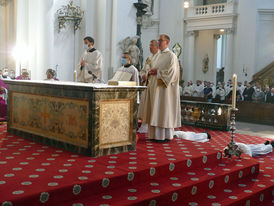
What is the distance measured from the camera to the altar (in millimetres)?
4457

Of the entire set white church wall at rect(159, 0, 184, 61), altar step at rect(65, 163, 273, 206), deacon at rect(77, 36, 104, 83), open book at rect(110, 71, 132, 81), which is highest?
white church wall at rect(159, 0, 184, 61)

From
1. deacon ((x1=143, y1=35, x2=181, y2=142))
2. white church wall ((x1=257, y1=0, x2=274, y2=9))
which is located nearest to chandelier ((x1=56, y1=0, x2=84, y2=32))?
deacon ((x1=143, y1=35, x2=181, y2=142))

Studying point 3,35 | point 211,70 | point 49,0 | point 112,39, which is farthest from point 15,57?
point 211,70

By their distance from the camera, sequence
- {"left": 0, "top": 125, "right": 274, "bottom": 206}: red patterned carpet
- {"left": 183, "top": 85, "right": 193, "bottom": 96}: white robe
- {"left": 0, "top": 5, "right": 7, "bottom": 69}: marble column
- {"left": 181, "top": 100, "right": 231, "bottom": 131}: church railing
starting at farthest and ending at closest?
1. {"left": 183, "top": 85, "right": 193, "bottom": 96}: white robe
2. {"left": 0, "top": 5, "right": 7, "bottom": 69}: marble column
3. {"left": 181, "top": 100, "right": 231, "bottom": 131}: church railing
4. {"left": 0, "top": 125, "right": 274, "bottom": 206}: red patterned carpet

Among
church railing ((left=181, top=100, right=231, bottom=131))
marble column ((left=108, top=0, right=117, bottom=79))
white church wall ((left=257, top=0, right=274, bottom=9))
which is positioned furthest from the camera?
white church wall ((left=257, top=0, right=274, bottom=9))

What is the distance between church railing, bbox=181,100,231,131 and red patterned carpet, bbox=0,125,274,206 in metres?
4.10

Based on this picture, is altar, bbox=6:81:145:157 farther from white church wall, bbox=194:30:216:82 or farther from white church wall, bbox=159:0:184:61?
white church wall, bbox=194:30:216:82

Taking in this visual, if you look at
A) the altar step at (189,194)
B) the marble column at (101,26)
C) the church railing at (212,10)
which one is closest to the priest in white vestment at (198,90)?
the church railing at (212,10)

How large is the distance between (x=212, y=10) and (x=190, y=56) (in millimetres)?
3213

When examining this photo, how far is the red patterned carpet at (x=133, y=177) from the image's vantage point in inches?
128

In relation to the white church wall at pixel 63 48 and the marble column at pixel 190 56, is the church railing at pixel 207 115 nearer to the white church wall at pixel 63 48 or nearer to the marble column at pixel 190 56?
the white church wall at pixel 63 48

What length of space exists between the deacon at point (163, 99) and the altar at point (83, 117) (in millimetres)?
788

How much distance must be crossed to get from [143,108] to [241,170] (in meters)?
2.06

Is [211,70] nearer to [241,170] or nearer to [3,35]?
[3,35]
